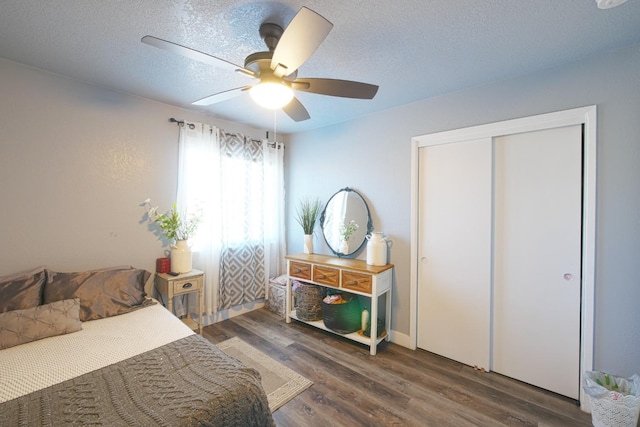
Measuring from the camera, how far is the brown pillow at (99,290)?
1.97 m

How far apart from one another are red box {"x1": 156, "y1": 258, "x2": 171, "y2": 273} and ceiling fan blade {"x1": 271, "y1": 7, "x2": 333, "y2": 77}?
231 cm

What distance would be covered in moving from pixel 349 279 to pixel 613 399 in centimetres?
193

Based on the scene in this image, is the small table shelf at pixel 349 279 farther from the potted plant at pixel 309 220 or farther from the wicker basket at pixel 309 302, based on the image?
the potted plant at pixel 309 220

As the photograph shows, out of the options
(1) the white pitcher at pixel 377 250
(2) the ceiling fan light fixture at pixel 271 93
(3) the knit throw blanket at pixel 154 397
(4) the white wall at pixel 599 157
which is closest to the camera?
(3) the knit throw blanket at pixel 154 397

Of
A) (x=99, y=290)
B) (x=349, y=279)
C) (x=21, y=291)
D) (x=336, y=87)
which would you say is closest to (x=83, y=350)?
(x=99, y=290)

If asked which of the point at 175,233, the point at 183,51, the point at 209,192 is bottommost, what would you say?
the point at 175,233

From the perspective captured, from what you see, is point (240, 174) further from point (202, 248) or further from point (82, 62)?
point (82, 62)

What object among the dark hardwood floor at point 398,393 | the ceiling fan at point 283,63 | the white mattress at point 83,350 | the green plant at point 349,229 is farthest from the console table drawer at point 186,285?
the ceiling fan at point 283,63

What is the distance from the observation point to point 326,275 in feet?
9.59

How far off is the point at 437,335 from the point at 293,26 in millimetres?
2835

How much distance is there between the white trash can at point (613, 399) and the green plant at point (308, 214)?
2726 millimetres

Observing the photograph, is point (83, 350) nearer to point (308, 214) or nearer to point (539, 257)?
point (308, 214)

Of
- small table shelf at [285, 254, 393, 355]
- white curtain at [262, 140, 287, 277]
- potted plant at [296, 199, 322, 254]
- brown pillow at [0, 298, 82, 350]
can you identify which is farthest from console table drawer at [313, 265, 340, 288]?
brown pillow at [0, 298, 82, 350]

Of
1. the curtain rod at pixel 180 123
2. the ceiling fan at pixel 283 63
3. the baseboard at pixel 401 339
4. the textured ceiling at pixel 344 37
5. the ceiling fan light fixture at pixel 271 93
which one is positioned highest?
the textured ceiling at pixel 344 37
